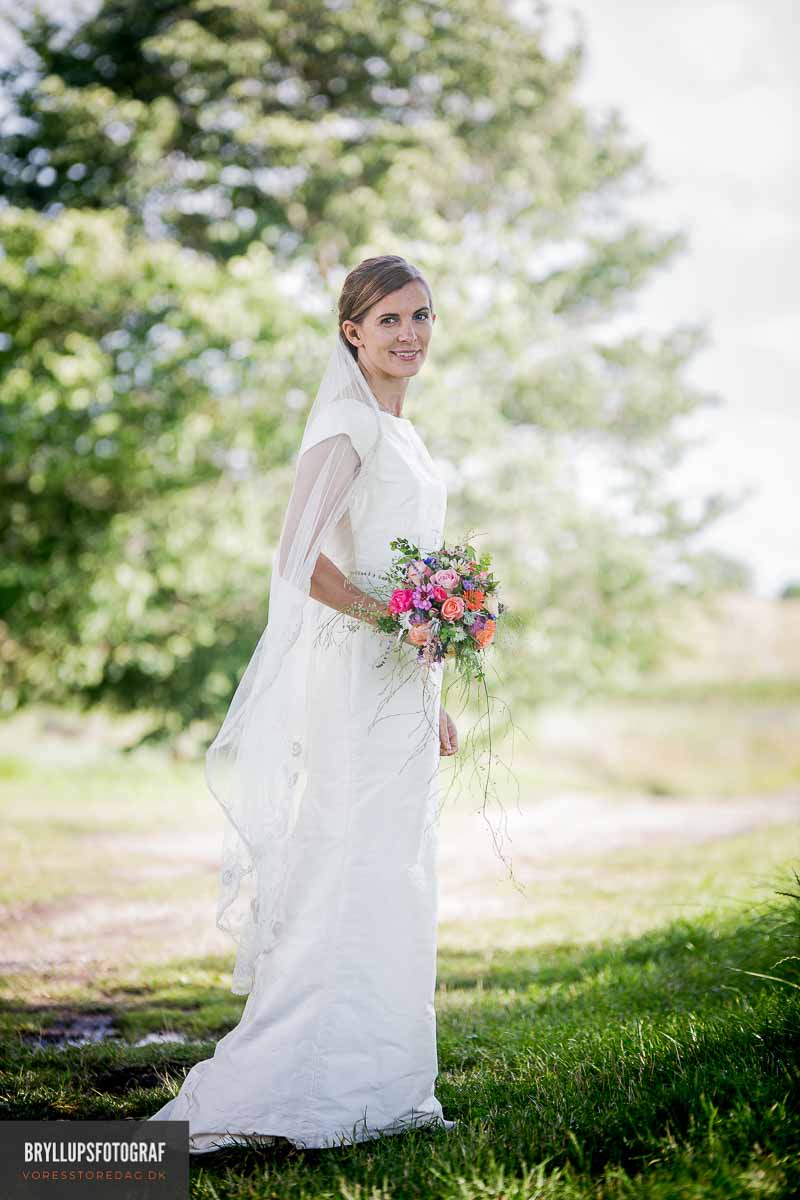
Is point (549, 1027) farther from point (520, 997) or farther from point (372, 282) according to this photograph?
point (372, 282)

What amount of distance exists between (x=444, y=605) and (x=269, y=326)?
27.6ft

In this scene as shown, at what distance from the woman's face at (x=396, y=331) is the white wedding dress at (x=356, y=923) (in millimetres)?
173

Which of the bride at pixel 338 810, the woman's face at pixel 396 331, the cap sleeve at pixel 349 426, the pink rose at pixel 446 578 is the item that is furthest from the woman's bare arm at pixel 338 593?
the woman's face at pixel 396 331

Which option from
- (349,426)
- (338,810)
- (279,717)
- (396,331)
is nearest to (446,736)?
(338,810)

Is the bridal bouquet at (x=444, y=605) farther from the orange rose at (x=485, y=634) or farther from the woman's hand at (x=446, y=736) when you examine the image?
the woman's hand at (x=446, y=736)

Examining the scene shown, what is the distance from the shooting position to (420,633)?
3.05 m

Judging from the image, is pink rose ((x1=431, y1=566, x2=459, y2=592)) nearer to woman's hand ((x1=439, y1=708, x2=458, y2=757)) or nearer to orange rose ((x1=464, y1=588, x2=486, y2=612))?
orange rose ((x1=464, y1=588, x2=486, y2=612))

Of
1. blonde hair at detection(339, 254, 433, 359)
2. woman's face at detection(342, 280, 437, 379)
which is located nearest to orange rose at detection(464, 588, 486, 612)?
woman's face at detection(342, 280, 437, 379)

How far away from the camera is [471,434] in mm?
11516

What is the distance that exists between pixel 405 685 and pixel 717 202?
16.9 m

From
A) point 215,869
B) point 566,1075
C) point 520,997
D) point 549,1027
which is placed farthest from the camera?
point 215,869

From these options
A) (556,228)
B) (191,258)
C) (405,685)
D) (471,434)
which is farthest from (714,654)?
(405,685)

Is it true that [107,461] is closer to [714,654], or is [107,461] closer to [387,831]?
[387,831]

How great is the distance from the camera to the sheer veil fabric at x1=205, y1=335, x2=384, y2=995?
3.18m
